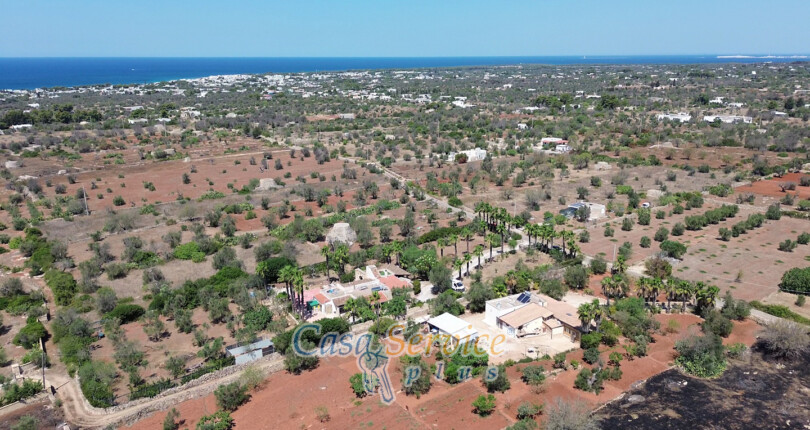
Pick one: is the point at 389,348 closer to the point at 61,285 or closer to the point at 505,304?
the point at 505,304

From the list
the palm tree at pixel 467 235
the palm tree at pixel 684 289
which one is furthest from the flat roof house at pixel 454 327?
the palm tree at pixel 684 289

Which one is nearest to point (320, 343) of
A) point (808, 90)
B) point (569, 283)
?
point (569, 283)

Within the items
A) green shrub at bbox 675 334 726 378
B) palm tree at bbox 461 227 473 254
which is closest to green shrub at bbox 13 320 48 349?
palm tree at bbox 461 227 473 254

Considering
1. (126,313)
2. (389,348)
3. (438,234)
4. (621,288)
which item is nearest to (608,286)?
(621,288)

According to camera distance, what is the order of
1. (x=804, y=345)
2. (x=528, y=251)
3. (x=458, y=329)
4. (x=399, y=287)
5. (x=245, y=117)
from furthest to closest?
(x=245, y=117)
(x=528, y=251)
(x=399, y=287)
(x=458, y=329)
(x=804, y=345)

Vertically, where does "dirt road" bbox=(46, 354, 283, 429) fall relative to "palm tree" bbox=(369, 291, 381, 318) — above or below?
below

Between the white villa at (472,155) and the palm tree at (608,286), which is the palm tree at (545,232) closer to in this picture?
the palm tree at (608,286)

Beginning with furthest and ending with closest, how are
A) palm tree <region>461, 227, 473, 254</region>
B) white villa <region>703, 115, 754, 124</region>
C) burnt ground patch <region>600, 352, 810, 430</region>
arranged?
1. white villa <region>703, 115, 754, 124</region>
2. palm tree <region>461, 227, 473, 254</region>
3. burnt ground patch <region>600, 352, 810, 430</region>

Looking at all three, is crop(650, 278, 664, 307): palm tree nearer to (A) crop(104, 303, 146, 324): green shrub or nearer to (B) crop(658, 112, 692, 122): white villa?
(A) crop(104, 303, 146, 324): green shrub

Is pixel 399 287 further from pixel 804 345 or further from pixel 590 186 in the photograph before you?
pixel 590 186
